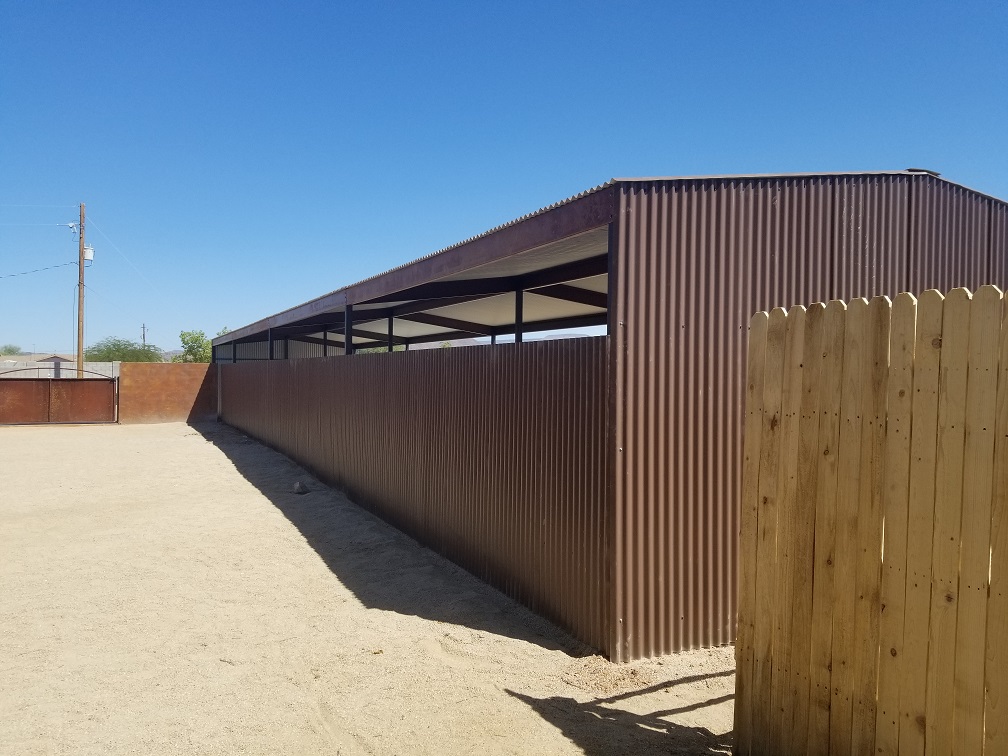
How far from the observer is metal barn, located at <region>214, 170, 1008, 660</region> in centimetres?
457

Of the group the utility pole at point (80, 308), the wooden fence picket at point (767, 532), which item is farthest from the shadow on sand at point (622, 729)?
the utility pole at point (80, 308)

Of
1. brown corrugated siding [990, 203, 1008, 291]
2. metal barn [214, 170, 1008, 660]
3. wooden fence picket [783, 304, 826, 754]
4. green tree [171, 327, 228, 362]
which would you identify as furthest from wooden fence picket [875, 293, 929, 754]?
green tree [171, 327, 228, 362]

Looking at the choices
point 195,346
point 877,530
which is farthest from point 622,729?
point 195,346

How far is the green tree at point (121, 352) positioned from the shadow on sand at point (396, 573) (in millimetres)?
55935

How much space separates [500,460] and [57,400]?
22.5 m

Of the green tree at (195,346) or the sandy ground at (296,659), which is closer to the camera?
the sandy ground at (296,659)

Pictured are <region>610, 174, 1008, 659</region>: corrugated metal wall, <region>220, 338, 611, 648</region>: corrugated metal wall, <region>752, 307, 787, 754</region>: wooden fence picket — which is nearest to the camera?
<region>752, 307, 787, 754</region>: wooden fence picket

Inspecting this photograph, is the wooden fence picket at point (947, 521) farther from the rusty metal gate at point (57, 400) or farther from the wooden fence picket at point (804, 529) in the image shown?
the rusty metal gate at point (57, 400)

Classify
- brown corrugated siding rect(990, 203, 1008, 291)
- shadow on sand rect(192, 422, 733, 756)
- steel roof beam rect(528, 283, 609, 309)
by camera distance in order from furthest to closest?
1. steel roof beam rect(528, 283, 609, 309)
2. brown corrugated siding rect(990, 203, 1008, 291)
3. shadow on sand rect(192, 422, 733, 756)

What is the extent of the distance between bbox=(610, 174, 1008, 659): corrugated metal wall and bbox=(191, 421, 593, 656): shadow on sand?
2.54 feet

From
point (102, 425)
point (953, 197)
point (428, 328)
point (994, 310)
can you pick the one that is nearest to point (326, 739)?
point (994, 310)

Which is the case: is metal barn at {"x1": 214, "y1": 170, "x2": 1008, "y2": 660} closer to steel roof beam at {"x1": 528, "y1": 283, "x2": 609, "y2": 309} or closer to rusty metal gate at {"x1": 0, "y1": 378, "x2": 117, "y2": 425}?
steel roof beam at {"x1": 528, "y1": 283, "x2": 609, "y2": 309}

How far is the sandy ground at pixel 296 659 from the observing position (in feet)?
12.0

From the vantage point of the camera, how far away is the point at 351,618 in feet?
18.0
